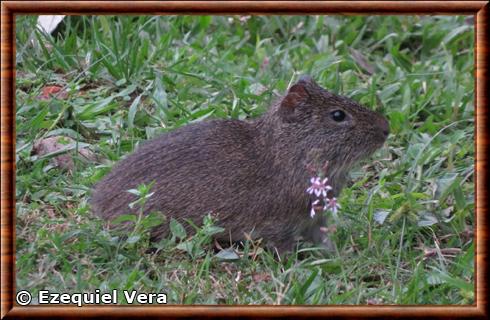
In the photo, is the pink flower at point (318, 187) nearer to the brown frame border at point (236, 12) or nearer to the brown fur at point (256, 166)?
the brown fur at point (256, 166)

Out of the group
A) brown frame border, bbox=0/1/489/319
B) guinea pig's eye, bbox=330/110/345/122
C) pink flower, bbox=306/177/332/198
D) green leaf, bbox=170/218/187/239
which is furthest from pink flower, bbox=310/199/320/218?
brown frame border, bbox=0/1/489/319

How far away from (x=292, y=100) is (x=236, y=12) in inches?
49.9

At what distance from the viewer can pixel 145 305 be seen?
16.6 ft

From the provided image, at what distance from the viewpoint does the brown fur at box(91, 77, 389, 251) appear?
20.4 feet

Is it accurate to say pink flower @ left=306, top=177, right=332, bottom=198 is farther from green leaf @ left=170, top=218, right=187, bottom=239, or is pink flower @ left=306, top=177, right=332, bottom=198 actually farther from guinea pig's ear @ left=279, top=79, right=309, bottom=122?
green leaf @ left=170, top=218, right=187, bottom=239

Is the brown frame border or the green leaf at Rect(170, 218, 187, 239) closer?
the brown frame border

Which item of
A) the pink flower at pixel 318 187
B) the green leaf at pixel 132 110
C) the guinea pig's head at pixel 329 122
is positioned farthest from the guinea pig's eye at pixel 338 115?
the green leaf at pixel 132 110

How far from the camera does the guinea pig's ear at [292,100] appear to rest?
6.45 metres

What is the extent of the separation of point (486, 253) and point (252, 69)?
11.3 feet

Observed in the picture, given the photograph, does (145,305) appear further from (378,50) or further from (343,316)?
(378,50)

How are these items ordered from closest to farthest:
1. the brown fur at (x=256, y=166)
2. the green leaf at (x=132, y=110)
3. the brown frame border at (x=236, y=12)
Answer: the brown frame border at (x=236, y=12) < the brown fur at (x=256, y=166) < the green leaf at (x=132, y=110)

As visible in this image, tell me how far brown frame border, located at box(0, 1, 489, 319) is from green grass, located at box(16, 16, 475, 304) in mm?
218

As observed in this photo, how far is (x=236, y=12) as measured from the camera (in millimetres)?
5332

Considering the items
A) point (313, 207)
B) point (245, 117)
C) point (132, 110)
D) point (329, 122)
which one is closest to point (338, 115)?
point (329, 122)
